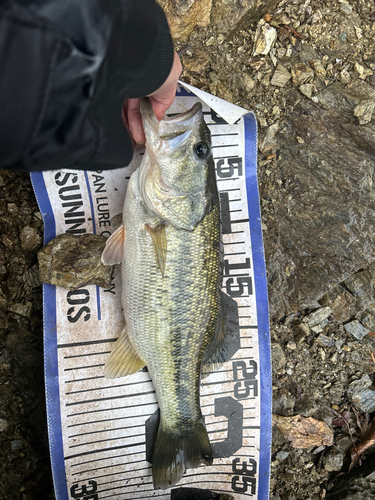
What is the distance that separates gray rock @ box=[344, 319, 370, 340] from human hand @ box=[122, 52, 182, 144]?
6.37 feet

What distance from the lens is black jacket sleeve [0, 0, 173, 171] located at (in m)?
0.94

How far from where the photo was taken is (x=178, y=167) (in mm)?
1834

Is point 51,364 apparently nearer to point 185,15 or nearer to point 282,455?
point 282,455

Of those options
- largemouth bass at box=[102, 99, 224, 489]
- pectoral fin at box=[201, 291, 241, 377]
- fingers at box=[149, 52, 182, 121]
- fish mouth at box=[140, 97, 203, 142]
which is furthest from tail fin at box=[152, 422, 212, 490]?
fingers at box=[149, 52, 182, 121]

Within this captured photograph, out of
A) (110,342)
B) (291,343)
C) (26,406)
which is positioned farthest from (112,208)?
(291,343)

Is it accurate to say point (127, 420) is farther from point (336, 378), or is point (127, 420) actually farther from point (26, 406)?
point (336, 378)

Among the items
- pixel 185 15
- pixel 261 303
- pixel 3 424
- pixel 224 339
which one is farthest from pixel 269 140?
pixel 3 424

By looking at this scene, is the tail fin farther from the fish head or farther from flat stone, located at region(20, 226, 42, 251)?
flat stone, located at region(20, 226, 42, 251)

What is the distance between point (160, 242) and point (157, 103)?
0.76m

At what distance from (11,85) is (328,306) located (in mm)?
2283

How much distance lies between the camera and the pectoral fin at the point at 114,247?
6.54ft

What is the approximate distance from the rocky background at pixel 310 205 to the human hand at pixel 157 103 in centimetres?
65

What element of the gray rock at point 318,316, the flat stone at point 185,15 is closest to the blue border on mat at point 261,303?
the gray rock at point 318,316

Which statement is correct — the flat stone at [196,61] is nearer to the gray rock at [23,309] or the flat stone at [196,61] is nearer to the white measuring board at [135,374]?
the white measuring board at [135,374]
